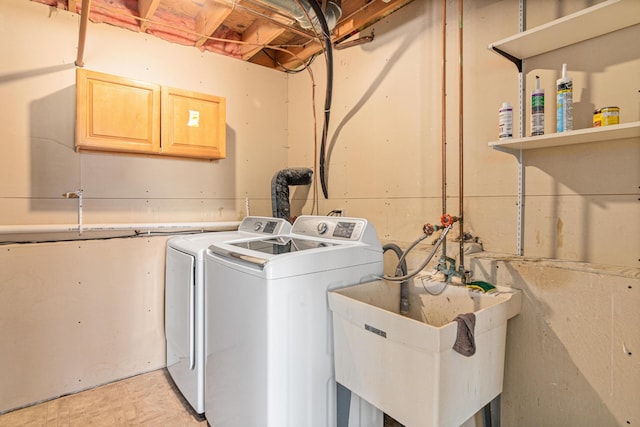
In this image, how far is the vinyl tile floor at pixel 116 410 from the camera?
1882 mm

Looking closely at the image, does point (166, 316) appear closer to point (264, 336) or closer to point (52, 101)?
point (264, 336)

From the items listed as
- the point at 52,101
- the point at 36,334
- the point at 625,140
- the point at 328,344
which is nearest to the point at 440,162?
the point at 625,140

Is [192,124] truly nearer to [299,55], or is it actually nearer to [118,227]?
[118,227]

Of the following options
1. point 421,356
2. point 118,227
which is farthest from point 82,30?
point 421,356

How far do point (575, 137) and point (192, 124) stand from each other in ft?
7.15

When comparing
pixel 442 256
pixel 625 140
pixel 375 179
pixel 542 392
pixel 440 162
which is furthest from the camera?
pixel 375 179

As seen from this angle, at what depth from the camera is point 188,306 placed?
1906 mm

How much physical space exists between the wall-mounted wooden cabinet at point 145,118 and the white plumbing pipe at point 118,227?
0.49 meters

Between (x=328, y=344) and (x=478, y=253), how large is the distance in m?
0.86

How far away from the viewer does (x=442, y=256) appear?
1646 mm

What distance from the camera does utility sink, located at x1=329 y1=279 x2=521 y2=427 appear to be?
109 cm

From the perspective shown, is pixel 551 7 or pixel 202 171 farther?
pixel 202 171

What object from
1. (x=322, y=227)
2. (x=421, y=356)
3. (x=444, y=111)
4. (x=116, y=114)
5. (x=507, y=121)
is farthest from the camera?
(x=116, y=114)

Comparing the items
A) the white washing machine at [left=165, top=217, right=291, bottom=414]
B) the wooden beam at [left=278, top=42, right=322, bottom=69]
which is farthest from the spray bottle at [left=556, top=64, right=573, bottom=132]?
the wooden beam at [left=278, top=42, right=322, bottom=69]
